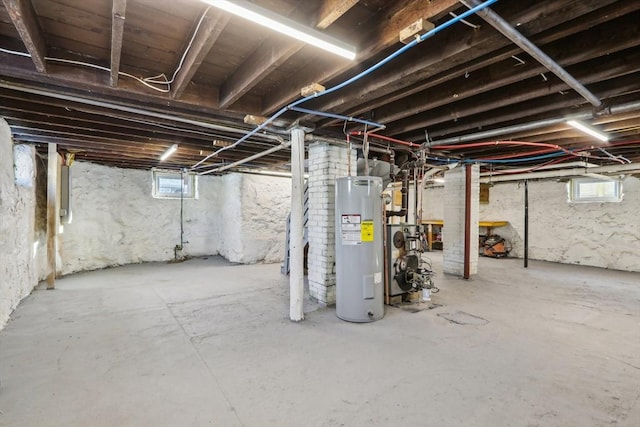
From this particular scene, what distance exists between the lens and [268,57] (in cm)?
216

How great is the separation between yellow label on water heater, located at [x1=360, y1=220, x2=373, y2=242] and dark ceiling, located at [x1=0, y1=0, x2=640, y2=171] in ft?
3.85

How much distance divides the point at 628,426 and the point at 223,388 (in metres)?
2.44

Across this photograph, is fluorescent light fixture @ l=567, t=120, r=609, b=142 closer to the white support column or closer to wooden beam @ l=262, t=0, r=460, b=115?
wooden beam @ l=262, t=0, r=460, b=115

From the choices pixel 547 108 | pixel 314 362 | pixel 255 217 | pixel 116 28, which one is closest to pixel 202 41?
pixel 116 28

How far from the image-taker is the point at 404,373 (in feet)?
7.59

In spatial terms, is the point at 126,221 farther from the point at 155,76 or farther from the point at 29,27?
the point at 29,27

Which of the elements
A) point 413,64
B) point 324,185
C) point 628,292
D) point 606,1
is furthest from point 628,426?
point 628,292

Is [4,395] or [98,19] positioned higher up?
[98,19]

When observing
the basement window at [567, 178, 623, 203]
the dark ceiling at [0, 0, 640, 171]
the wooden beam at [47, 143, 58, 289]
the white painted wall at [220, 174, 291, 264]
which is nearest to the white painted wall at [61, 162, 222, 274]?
the white painted wall at [220, 174, 291, 264]

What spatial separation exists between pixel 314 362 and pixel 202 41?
94.5 inches

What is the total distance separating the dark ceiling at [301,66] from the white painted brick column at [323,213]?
36cm

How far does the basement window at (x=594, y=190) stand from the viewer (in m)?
6.61

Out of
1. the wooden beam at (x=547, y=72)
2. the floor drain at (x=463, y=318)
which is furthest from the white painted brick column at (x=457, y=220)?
the wooden beam at (x=547, y=72)

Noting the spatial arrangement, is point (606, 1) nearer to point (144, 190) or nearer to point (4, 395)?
point (4, 395)
